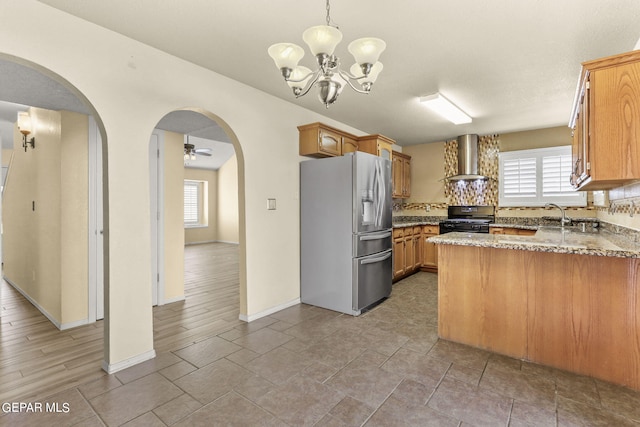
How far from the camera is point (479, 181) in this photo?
5645 millimetres

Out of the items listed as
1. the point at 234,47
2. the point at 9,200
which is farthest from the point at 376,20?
the point at 9,200

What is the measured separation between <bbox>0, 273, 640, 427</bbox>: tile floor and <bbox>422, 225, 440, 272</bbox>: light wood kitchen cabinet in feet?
9.70

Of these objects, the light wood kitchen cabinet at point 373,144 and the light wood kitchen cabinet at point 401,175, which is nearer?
the light wood kitchen cabinet at point 373,144

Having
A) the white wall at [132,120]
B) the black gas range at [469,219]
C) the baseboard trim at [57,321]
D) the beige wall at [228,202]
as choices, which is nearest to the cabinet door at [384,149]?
the black gas range at [469,219]

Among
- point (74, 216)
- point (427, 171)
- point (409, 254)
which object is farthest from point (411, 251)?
point (74, 216)

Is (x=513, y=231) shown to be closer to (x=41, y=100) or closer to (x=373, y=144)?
(x=373, y=144)

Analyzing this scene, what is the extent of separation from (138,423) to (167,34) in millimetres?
2583

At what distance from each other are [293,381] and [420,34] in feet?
8.80

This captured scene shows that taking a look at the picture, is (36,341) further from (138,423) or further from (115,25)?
(115,25)

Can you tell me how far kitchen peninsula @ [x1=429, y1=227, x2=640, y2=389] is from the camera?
205cm

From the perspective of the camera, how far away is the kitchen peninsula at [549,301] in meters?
2.05

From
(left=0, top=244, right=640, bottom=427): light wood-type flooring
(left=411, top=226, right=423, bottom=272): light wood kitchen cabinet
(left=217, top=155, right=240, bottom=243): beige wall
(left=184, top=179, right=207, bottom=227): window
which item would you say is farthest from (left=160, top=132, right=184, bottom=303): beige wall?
(left=184, top=179, right=207, bottom=227): window

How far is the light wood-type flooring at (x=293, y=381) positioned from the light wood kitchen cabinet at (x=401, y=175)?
303cm

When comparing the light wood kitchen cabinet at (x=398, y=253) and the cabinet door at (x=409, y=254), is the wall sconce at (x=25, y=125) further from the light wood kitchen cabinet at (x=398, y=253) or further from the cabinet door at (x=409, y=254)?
the cabinet door at (x=409, y=254)
